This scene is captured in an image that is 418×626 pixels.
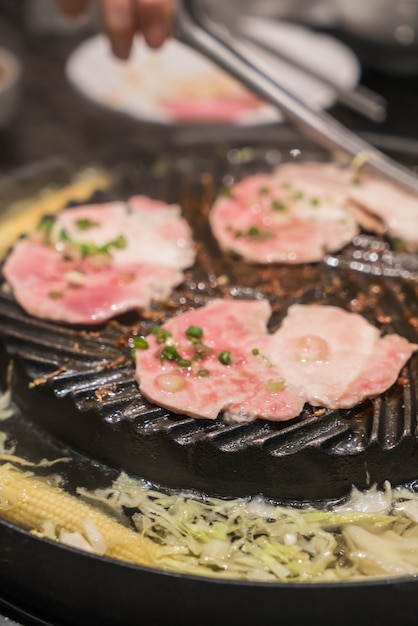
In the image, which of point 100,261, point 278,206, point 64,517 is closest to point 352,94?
point 278,206

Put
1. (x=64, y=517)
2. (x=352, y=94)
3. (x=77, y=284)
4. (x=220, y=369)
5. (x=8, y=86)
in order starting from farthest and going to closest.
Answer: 1. (x=8, y=86)
2. (x=352, y=94)
3. (x=77, y=284)
4. (x=220, y=369)
5. (x=64, y=517)

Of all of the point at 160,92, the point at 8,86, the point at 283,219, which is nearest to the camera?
the point at 283,219

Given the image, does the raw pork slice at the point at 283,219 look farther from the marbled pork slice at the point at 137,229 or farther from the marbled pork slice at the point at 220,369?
the marbled pork slice at the point at 220,369

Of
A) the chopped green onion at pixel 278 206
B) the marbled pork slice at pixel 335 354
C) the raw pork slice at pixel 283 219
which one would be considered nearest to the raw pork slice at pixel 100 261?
the raw pork slice at pixel 283 219

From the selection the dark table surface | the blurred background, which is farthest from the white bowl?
the dark table surface

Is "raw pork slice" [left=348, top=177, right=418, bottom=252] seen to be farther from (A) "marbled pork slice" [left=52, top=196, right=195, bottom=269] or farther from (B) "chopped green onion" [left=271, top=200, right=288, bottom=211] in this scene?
(A) "marbled pork slice" [left=52, top=196, right=195, bottom=269]

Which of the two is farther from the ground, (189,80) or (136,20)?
(136,20)

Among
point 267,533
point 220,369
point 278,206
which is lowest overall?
point 267,533

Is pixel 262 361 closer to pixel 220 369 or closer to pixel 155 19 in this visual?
pixel 220 369

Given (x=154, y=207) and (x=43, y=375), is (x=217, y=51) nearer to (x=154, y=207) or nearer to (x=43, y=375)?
(x=154, y=207)
